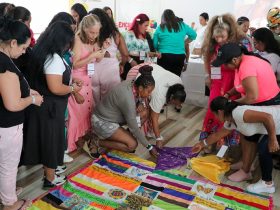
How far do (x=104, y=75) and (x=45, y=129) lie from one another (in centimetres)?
103

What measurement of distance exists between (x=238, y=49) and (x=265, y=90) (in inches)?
14.0

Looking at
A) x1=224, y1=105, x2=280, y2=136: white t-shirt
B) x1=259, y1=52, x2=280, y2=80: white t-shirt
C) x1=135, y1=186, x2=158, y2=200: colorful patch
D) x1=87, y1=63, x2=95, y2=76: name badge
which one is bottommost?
x1=135, y1=186, x2=158, y2=200: colorful patch

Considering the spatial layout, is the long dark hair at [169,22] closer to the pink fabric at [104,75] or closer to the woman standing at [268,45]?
the pink fabric at [104,75]

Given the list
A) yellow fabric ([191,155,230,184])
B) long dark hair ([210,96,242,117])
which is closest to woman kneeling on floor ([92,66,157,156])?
yellow fabric ([191,155,230,184])

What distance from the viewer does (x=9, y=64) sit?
1.56 meters

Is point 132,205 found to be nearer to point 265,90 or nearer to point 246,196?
point 246,196

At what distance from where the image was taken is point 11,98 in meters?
1.56

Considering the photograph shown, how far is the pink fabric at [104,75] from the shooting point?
286 cm

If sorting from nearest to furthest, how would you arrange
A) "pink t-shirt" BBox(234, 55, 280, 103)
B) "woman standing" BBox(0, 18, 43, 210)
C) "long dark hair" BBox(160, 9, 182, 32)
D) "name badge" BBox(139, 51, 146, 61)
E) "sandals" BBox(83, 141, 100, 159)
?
1. "woman standing" BBox(0, 18, 43, 210)
2. "pink t-shirt" BBox(234, 55, 280, 103)
3. "sandals" BBox(83, 141, 100, 159)
4. "name badge" BBox(139, 51, 146, 61)
5. "long dark hair" BBox(160, 9, 182, 32)

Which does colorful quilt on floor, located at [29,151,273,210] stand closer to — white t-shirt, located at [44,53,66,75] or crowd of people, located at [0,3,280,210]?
crowd of people, located at [0,3,280,210]

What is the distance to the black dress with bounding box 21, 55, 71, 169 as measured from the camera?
1.97 metres

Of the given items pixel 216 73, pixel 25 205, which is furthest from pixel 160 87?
pixel 25 205

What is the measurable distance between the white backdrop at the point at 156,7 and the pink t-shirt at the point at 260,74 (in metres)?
3.93

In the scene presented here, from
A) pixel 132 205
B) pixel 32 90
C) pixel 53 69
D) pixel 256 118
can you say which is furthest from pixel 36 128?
pixel 256 118
